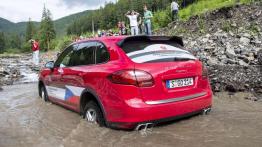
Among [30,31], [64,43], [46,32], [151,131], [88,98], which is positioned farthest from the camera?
[30,31]

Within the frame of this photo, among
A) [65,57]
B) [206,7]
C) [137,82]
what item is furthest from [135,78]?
[206,7]

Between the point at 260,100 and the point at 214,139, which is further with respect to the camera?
the point at 260,100

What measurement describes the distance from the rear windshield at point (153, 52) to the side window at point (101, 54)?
0.36m

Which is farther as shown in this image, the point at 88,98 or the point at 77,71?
the point at 77,71

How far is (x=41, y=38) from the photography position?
10775 cm

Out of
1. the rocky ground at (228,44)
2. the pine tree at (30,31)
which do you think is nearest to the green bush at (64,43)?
the rocky ground at (228,44)

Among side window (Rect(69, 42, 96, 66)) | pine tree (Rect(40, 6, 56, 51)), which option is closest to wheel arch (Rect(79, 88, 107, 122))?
side window (Rect(69, 42, 96, 66))

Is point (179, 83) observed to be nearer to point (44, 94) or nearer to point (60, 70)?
point (60, 70)

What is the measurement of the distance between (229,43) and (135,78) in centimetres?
→ 884

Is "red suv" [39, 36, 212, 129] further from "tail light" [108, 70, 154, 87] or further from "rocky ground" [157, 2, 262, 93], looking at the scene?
"rocky ground" [157, 2, 262, 93]

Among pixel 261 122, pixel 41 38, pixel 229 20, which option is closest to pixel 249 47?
pixel 229 20

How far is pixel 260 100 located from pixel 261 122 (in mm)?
1856

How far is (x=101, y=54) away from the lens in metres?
6.00

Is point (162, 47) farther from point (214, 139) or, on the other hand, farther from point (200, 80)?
point (214, 139)
